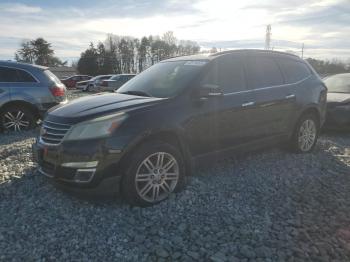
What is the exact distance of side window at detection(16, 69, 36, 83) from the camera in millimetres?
8312

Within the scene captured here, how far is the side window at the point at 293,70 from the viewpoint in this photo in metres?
5.86

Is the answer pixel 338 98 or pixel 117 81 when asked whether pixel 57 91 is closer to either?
pixel 338 98

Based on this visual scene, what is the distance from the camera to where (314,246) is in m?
3.20

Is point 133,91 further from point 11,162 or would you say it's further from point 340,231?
point 340,231

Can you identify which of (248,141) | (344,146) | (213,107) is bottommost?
(344,146)

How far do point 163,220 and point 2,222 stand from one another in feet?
5.40

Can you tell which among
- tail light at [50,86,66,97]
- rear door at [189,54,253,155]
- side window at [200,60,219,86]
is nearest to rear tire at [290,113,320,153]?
rear door at [189,54,253,155]

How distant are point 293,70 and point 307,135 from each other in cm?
119

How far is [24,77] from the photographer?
8.35m

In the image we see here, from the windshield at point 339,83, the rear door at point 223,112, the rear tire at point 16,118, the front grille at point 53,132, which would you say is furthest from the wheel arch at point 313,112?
the rear tire at point 16,118

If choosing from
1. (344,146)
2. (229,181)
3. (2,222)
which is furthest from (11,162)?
(344,146)

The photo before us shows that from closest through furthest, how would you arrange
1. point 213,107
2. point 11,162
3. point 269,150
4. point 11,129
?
point 213,107, point 11,162, point 269,150, point 11,129

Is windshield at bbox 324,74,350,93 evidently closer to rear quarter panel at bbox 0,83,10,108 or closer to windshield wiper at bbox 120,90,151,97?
windshield wiper at bbox 120,90,151,97

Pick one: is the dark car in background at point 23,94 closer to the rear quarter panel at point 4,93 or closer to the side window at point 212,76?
the rear quarter panel at point 4,93
